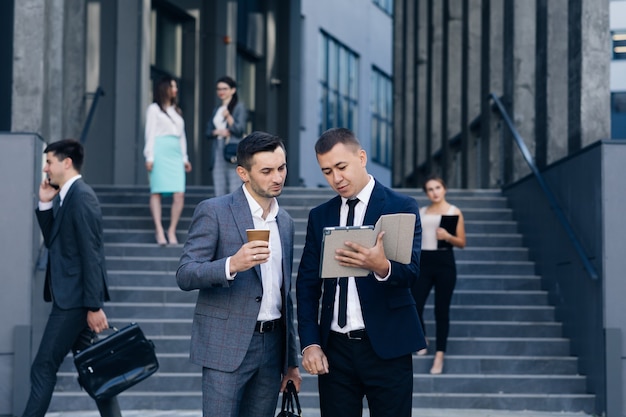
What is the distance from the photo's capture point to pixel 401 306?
548cm

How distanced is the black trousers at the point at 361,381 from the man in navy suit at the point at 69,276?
2.49m

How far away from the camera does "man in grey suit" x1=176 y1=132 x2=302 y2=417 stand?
539 centimetres

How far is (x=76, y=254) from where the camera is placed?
7.66 meters

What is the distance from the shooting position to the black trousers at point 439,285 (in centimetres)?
1133

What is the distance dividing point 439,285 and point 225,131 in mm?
3770

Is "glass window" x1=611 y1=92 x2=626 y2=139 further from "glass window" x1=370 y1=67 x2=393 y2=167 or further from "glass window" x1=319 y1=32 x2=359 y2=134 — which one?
"glass window" x1=370 y1=67 x2=393 y2=167

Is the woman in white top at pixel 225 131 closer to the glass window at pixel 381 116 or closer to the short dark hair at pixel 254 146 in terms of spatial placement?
the short dark hair at pixel 254 146

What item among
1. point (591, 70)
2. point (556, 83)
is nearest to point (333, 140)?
point (591, 70)

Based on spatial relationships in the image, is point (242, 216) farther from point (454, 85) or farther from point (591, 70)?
point (454, 85)

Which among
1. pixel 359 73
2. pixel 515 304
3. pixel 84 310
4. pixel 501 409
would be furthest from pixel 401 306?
pixel 359 73

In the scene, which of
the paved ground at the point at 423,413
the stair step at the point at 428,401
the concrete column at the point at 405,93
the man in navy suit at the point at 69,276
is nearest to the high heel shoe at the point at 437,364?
the stair step at the point at 428,401

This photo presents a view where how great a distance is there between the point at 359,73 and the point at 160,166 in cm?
3085

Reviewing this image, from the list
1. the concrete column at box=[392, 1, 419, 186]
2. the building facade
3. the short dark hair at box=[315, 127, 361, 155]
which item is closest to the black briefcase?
the short dark hair at box=[315, 127, 361, 155]

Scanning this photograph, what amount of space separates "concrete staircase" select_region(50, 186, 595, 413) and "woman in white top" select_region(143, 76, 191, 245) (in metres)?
0.41
